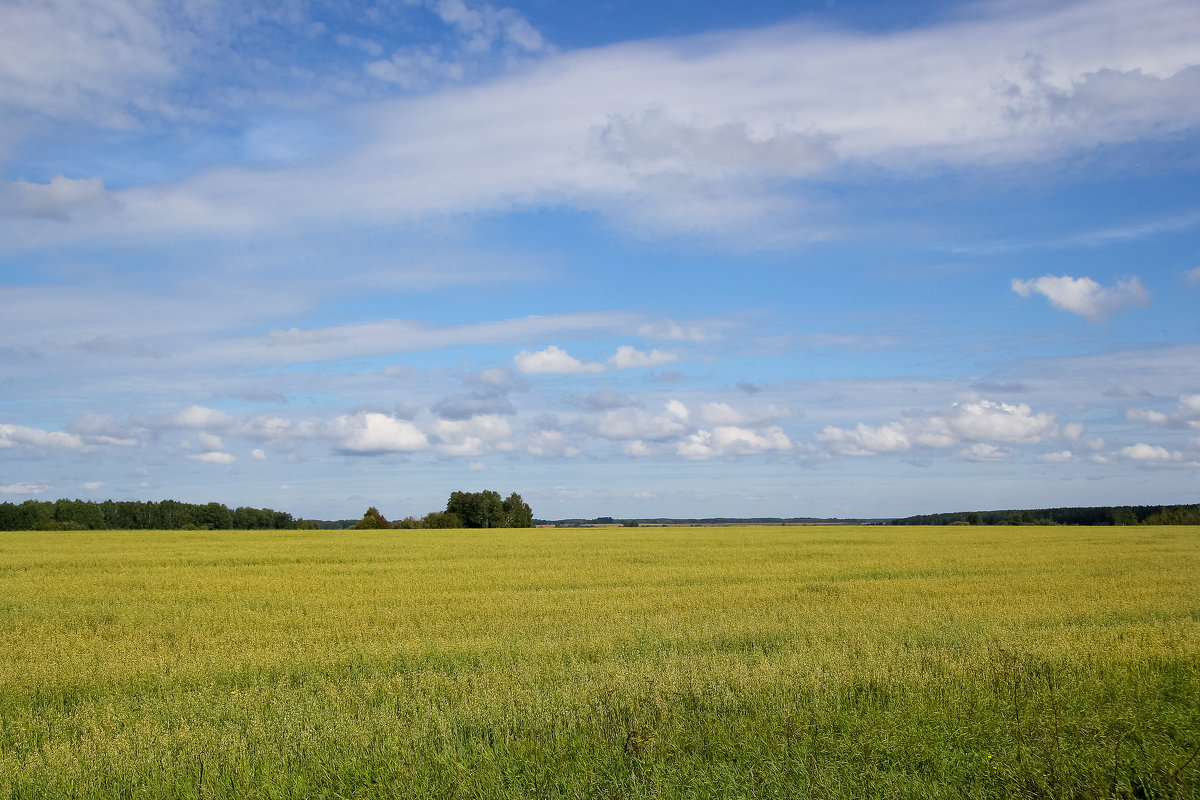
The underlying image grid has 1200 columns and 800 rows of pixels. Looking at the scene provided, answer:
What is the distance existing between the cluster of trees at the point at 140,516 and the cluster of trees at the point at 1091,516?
111242mm

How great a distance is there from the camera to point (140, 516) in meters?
112

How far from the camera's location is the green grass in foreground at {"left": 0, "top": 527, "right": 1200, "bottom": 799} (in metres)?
6.88

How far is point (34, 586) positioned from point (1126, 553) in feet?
156

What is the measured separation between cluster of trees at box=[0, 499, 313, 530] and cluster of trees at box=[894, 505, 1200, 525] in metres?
111

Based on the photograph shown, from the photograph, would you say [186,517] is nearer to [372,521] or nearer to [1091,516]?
[372,521]

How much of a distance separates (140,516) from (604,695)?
12327 centimetres

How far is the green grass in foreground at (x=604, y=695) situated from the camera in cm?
688

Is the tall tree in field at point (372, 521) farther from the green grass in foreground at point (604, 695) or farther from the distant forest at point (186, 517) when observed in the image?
the green grass in foreground at point (604, 695)

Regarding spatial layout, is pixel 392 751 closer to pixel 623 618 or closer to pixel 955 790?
pixel 955 790

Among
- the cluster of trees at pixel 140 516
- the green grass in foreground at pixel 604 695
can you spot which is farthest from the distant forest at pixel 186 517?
the green grass in foreground at pixel 604 695

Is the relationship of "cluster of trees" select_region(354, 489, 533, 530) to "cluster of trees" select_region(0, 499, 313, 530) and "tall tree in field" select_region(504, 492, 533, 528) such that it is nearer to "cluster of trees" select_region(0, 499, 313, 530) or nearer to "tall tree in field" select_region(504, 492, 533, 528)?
"tall tree in field" select_region(504, 492, 533, 528)

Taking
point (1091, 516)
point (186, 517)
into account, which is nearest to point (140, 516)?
point (186, 517)

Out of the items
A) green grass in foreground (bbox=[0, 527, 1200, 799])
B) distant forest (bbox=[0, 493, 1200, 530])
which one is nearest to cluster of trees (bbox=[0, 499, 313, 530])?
distant forest (bbox=[0, 493, 1200, 530])

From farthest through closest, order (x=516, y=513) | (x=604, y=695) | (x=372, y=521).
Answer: (x=516, y=513) < (x=372, y=521) < (x=604, y=695)
